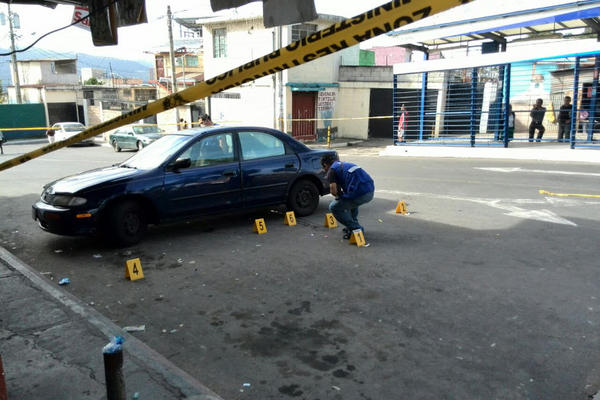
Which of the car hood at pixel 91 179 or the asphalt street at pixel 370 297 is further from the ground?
the car hood at pixel 91 179

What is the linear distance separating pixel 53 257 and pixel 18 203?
175 inches

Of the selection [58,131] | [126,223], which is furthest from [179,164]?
[58,131]

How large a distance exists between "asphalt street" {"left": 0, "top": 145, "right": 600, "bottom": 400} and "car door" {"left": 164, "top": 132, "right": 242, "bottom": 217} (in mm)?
536

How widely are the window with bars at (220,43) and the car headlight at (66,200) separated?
2109cm

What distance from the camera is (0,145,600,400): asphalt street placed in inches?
147

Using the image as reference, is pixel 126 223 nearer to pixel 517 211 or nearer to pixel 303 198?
pixel 303 198

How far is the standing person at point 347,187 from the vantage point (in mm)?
7066

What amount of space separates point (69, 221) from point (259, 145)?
3.11 meters

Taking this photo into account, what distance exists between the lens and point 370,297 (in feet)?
17.0

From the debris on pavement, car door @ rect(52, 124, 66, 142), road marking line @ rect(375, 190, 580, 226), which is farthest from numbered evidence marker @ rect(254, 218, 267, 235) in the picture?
car door @ rect(52, 124, 66, 142)

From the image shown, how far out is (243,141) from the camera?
789 cm

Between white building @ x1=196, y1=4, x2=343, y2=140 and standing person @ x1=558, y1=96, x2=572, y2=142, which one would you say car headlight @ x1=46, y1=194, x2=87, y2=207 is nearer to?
standing person @ x1=558, y1=96, x2=572, y2=142

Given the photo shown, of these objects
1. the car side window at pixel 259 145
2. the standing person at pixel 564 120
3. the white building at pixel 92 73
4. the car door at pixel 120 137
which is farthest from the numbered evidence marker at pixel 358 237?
the white building at pixel 92 73

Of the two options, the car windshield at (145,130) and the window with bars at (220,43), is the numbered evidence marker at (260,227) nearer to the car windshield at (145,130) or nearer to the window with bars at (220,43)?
the car windshield at (145,130)
